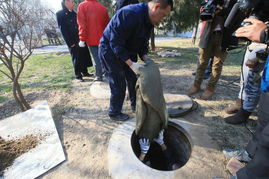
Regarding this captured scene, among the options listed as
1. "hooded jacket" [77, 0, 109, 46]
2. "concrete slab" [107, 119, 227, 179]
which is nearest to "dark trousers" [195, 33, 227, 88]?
"concrete slab" [107, 119, 227, 179]

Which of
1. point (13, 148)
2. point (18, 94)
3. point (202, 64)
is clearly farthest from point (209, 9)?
point (18, 94)

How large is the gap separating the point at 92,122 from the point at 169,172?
1280mm

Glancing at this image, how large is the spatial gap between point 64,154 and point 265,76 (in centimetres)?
201

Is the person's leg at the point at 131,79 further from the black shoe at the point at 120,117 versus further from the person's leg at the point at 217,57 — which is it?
the person's leg at the point at 217,57

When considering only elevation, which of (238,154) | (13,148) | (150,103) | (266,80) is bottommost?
(238,154)

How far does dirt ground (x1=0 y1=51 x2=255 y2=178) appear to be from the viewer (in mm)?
1627

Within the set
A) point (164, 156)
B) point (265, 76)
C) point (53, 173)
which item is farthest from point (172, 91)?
point (53, 173)

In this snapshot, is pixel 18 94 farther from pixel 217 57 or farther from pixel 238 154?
pixel 217 57

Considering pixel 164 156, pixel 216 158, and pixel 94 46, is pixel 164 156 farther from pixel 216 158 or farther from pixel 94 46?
pixel 94 46

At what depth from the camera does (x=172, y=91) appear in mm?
3076

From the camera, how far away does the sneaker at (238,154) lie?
61.7 inches

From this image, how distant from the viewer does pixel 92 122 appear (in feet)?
7.45

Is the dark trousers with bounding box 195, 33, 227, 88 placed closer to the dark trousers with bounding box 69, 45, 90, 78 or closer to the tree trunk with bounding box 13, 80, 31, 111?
the dark trousers with bounding box 69, 45, 90, 78

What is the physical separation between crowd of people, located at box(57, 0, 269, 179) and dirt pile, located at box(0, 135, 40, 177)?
1.03 metres
